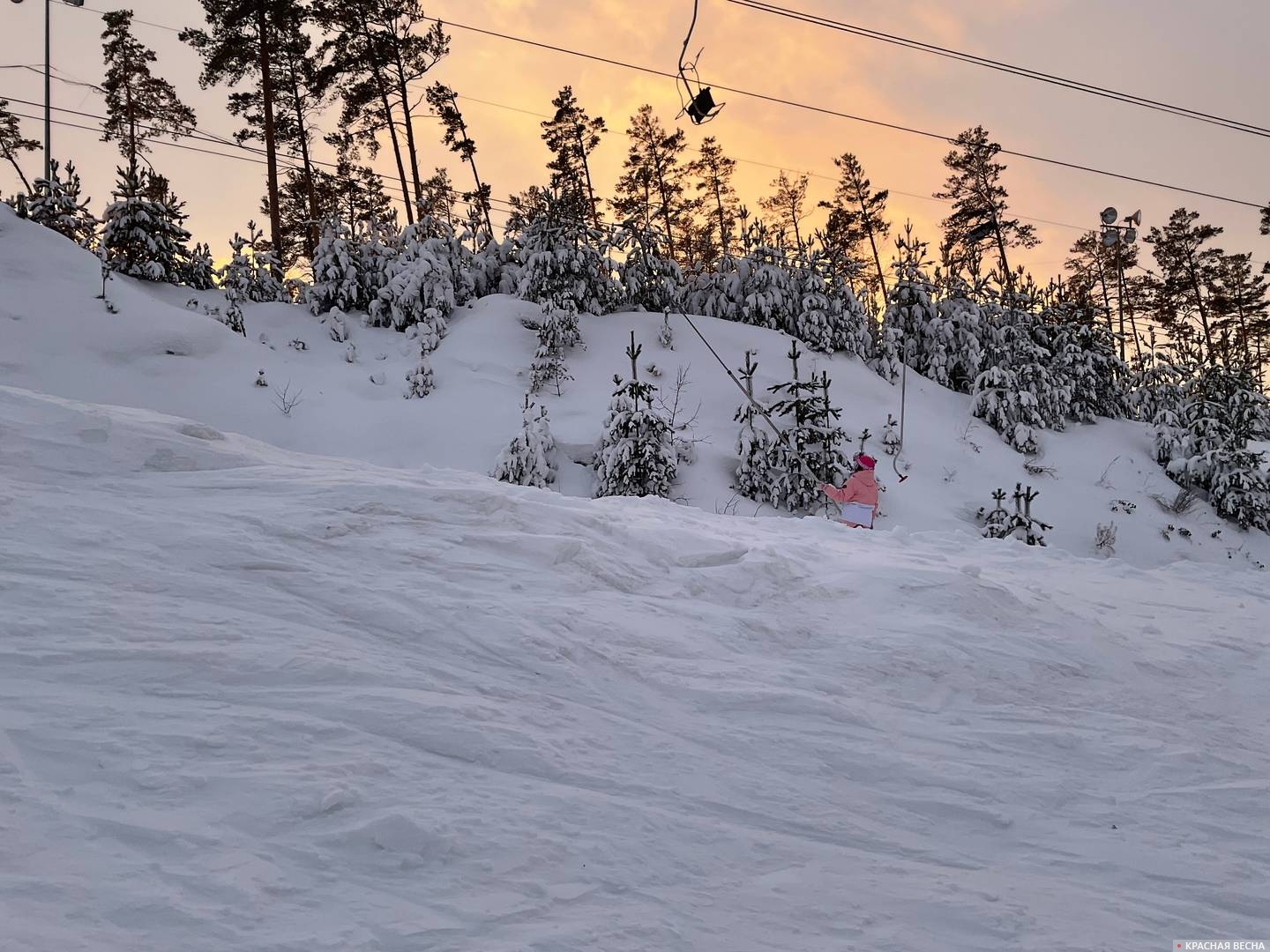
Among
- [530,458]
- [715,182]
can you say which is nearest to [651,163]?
[715,182]

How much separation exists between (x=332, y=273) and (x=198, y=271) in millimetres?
3094

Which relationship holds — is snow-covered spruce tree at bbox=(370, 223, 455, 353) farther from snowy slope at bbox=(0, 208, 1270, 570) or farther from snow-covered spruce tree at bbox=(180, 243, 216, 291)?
snow-covered spruce tree at bbox=(180, 243, 216, 291)

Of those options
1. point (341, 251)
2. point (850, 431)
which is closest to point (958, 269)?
point (850, 431)

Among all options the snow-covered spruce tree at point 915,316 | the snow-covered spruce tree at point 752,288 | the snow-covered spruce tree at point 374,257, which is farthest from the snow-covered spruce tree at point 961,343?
the snow-covered spruce tree at point 374,257

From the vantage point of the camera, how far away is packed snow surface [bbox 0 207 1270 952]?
2123 millimetres

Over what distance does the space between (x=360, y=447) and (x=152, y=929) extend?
1159cm

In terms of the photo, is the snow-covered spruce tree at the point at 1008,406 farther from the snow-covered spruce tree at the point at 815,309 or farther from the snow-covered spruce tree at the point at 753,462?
the snow-covered spruce tree at the point at 753,462

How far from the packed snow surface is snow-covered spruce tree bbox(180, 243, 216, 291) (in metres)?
12.9

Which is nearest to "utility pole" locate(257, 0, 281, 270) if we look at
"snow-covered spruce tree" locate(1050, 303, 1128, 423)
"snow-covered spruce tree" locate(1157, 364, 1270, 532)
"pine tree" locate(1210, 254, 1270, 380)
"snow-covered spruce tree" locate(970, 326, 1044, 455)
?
"snow-covered spruce tree" locate(970, 326, 1044, 455)

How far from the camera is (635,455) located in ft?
41.2

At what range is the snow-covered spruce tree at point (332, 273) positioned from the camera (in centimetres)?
1730

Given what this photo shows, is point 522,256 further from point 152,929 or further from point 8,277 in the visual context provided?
point 152,929

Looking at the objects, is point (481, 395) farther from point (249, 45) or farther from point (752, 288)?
point (249, 45)

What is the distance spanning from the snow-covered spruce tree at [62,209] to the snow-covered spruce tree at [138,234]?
0.78 metres
